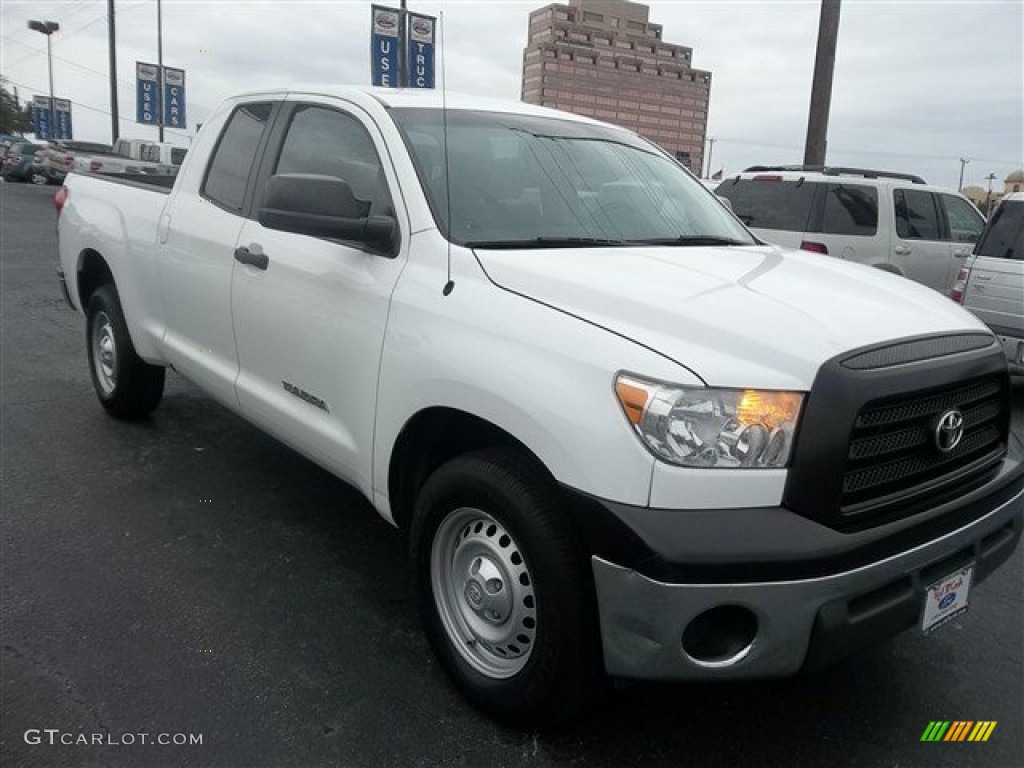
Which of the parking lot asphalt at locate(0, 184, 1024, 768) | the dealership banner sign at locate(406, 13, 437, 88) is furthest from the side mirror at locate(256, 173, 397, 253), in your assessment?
the dealership banner sign at locate(406, 13, 437, 88)

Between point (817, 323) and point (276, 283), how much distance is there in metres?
2.13

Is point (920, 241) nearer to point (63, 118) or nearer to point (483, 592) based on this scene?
point (483, 592)

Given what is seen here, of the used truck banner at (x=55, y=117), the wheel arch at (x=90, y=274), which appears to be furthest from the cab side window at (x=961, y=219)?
the used truck banner at (x=55, y=117)

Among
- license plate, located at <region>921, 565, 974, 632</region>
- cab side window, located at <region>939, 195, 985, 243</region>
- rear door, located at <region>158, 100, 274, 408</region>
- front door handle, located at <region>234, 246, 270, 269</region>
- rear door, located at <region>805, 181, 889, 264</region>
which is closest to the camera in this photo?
license plate, located at <region>921, 565, 974, 632</region>

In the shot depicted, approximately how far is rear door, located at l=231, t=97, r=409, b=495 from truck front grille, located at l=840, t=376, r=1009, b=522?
155cm

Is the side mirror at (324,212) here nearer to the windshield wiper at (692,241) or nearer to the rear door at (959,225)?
the windshield wiper at (692,241)

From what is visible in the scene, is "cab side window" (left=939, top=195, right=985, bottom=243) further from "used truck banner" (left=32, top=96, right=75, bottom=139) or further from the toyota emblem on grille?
"used truck banner" (left=32, top=96, right=75, bottom=139)

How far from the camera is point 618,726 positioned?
2684 millimetres

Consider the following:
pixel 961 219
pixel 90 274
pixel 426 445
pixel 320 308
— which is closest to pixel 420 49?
pixel 961 219

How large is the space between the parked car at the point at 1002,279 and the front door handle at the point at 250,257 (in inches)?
238

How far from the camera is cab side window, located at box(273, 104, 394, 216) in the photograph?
10.7 ft

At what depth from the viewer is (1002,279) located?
7172mm

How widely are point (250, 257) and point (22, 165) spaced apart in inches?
1423

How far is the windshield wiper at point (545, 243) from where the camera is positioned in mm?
2904
